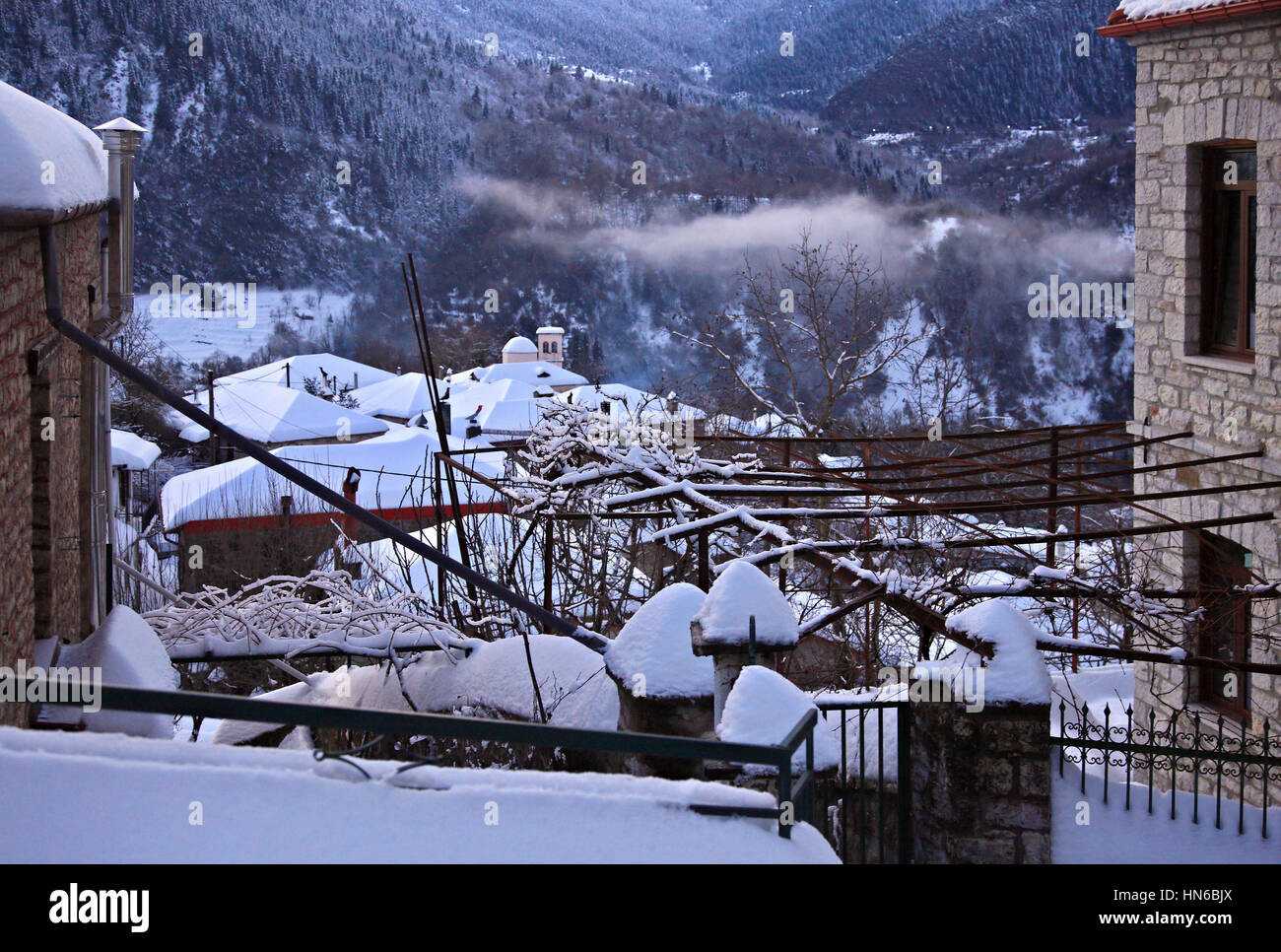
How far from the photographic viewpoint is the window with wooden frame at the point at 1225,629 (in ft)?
28.2

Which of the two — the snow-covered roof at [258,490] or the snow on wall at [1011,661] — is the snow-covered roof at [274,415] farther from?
the snow on wall at [1011,661]

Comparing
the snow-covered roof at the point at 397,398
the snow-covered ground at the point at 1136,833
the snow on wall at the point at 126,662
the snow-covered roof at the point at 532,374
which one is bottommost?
the snow-covered ground at the point at 1136,833

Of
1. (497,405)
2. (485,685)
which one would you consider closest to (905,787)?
(485,685)

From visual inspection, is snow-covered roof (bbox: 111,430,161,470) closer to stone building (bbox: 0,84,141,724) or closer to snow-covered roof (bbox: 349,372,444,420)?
stone building (bbox: 0,84,141,724)

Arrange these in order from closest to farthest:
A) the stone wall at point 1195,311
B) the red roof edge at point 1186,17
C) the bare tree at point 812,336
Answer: the red roof edge at point 1186,17 → the stone wall at point 1195,311 → the bare tree at point 812,336

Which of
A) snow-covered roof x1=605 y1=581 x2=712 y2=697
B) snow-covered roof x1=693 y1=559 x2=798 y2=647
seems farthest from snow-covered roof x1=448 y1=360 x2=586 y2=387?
snow-covered roof x1=693 y1=559 x2=798 y2=647

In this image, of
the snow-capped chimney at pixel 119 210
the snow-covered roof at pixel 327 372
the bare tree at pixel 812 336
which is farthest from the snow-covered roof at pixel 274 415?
the snow-capped chimney at pixel 119 210

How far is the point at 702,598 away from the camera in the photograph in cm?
486

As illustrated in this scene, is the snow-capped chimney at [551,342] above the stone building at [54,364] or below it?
above

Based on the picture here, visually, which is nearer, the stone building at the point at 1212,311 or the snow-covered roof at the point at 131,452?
the stone building at the point at 1212,311

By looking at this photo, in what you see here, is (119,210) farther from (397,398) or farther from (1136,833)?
(397,398)

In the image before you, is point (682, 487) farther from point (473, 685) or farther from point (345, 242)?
point (345, 242)

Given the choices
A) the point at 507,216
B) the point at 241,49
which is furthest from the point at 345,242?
the point at 241,49

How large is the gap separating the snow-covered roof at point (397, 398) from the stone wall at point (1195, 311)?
119 feet
